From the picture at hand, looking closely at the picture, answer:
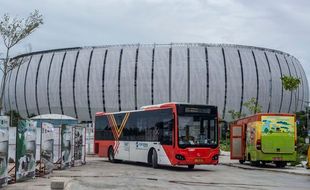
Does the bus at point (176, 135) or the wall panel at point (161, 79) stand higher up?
the wall panel at point (161, 79)

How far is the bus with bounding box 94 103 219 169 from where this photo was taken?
2630 cm

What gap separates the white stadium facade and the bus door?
6284 centimetres

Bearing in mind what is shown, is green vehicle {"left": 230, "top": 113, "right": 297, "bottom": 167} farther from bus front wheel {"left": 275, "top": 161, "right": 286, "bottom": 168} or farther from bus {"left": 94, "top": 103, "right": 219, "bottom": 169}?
bus {"left": 94, "top": 103, "right": 219, "bottom": 169}

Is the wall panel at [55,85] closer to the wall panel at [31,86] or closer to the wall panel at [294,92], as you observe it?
the wall panel at [31,86]

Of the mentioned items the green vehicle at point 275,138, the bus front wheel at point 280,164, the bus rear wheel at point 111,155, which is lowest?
the bus front wheel at point 280,164

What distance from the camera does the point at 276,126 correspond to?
30.2 metres

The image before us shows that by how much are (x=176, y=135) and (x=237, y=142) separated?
380 inches

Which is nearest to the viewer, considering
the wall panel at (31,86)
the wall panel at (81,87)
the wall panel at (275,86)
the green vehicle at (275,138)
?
the green vehicle at (275,138)

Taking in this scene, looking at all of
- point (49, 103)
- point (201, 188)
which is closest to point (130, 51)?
point (49, 103)

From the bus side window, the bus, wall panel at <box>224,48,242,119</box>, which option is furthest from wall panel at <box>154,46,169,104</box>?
the bus side window

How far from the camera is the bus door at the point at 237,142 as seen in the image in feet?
113

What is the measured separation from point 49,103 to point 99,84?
11.9m

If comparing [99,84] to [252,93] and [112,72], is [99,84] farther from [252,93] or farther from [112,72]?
[252,93]

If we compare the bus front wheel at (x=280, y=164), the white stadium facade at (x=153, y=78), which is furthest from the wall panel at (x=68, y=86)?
the bus front wheel at (x=280, y=164)
